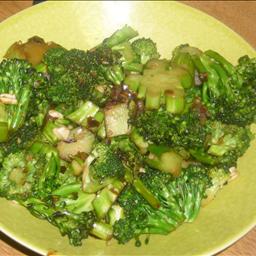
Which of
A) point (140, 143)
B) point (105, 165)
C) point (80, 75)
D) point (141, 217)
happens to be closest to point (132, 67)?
point (80, 75)

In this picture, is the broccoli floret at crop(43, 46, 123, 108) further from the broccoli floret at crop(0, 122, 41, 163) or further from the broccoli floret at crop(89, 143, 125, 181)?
the broccoli floret at crop(89, 143, 125, 181)

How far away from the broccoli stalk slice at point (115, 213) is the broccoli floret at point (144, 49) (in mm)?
572

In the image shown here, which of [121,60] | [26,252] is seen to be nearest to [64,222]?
[26,252]

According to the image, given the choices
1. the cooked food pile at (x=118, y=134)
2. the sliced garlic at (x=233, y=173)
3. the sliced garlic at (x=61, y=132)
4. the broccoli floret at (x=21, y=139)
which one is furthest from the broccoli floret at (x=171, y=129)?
the broccoli floret at (x=21, y=139)

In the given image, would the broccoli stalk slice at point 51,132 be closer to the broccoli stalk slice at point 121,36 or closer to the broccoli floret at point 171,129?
the broccoli floret at point 171,129

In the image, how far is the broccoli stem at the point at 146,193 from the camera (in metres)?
1.53

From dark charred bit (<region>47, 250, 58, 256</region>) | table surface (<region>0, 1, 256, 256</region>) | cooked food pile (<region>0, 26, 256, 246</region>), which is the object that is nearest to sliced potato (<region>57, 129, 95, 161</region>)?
cooked food pile (<region>0, 26, 256, 246</region>)

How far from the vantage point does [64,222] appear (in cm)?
Result: 148

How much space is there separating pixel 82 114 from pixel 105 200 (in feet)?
1.01

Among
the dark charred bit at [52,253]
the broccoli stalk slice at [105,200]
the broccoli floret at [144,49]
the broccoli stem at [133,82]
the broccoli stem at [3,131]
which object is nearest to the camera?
the dark charred bit at [52,253]

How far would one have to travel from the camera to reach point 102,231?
1.49m

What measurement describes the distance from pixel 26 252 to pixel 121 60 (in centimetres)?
69

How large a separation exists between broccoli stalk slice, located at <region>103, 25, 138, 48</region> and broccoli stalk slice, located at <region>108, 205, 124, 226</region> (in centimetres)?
62

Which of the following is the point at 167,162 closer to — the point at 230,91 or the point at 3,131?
the point at 230,91
